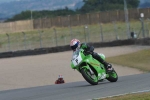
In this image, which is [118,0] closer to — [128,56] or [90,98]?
[128,56]

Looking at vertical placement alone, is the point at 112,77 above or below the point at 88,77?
below

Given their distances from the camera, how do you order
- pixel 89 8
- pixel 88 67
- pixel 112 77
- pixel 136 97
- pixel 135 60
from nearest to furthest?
pixel 136 97 → pixel 88 67 → pixel 112 77 → pixel 135 60 → pixel 89 8

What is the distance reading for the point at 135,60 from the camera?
32375 mm

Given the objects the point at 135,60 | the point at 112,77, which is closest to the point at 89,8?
the point at 135,60

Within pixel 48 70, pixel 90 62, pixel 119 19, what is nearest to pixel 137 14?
pixel 119 19

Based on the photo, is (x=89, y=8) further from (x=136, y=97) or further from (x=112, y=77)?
(x=136, y=97)

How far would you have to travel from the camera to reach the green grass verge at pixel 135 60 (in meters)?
29.9

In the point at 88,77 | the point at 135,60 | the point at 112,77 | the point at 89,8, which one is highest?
the point at 89,8

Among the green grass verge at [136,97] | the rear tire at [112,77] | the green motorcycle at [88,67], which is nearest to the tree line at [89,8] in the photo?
the rear tire at [112,77]

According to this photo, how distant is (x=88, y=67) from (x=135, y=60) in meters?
16.9

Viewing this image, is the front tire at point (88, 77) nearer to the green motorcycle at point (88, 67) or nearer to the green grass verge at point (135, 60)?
the green motorcycle at point (88, 67)

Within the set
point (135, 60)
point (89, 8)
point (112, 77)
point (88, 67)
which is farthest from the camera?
point (89, 8)

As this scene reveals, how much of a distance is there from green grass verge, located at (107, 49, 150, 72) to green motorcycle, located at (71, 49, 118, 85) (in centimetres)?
1198

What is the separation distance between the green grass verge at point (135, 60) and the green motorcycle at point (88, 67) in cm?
1198
